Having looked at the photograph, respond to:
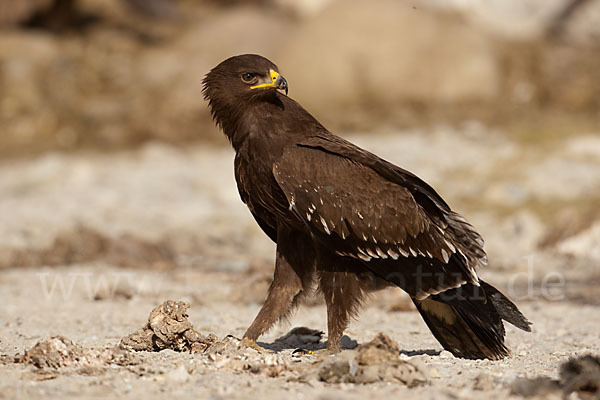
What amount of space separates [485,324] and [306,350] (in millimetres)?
1252

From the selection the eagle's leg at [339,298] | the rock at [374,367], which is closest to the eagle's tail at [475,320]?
the eagle's leg at [339,298]

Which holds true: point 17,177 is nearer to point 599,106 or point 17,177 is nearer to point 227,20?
point 227,20

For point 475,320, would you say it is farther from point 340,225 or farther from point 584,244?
point 584,244

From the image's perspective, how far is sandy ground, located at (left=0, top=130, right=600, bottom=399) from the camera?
4859 mm

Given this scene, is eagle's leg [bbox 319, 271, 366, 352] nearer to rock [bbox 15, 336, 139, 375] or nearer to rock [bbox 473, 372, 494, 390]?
rock [bbox 473, 372, 494, 390]

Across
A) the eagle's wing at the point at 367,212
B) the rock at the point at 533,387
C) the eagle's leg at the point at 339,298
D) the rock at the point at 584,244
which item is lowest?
the rock at the point at 533,387

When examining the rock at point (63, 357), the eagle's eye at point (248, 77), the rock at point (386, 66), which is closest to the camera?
the rock at point (63, 357)

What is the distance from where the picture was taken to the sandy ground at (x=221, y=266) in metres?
4.86

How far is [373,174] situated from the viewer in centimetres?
605

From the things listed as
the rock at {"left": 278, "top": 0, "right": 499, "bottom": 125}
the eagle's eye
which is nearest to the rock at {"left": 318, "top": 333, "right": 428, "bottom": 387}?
the eagle's eye

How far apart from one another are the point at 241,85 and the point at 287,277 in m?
1.36

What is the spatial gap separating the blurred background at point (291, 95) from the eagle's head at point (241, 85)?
117 inches

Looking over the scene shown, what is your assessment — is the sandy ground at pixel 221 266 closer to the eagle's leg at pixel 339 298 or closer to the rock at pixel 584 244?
the rock at pixel 584 244

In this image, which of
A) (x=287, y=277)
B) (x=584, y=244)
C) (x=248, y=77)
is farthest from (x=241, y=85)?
(x=584, y=244)
